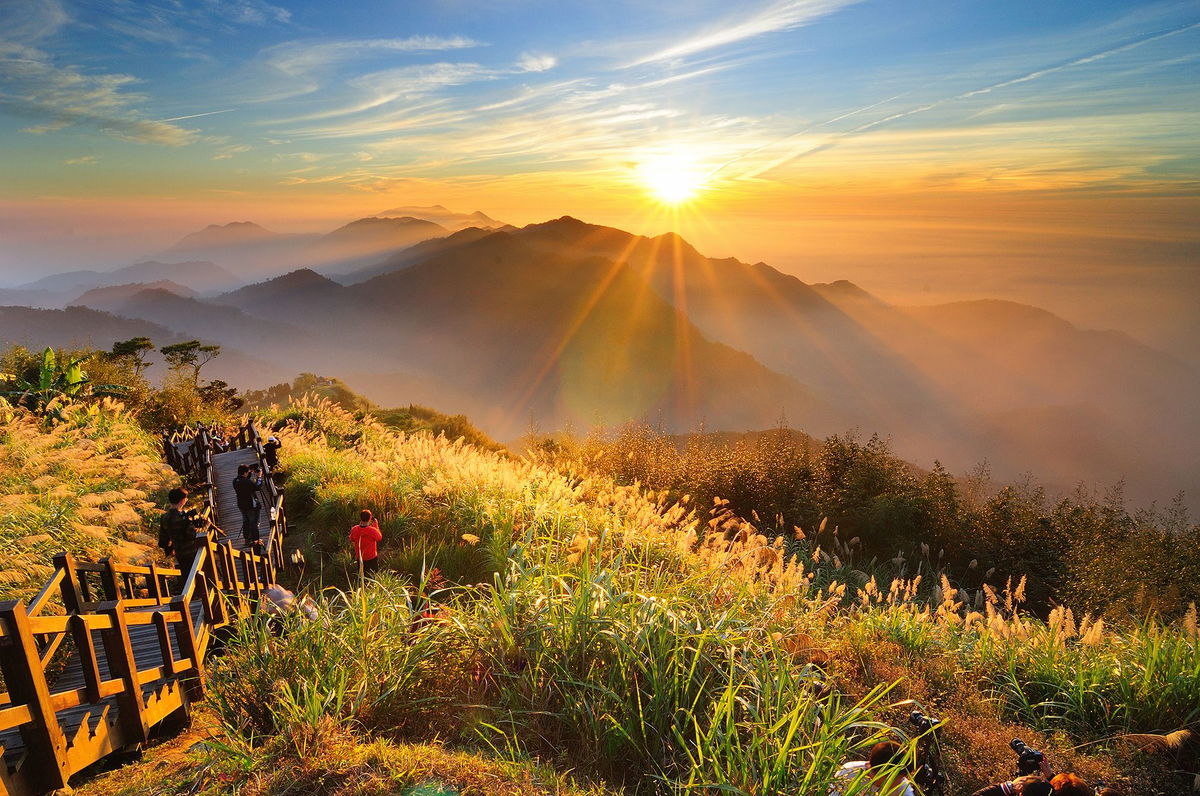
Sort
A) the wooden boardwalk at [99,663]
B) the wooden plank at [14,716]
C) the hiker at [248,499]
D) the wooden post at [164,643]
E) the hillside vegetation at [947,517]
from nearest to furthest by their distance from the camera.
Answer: the wooden plank at [14,716] < the wooden boardwalk at [99,663] < the wooden post at [164,643] < the hiker at [248,499] < the hillside vegetation at [947,517]

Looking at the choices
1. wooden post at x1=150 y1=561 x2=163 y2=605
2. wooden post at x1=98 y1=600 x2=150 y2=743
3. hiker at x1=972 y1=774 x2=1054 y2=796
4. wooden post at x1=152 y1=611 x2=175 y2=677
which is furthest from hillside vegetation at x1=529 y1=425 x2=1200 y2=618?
wooden post at x1=98 y1=600 x2=150 y2=743

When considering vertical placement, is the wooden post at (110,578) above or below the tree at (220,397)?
below

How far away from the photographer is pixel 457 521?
10672mm

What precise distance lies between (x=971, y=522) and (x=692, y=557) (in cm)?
1050

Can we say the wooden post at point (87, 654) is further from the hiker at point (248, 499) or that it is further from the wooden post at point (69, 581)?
the hiker at point (248, 499)

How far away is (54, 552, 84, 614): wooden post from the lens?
5.47 m

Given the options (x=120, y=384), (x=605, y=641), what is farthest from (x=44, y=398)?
(x=605, y=641)

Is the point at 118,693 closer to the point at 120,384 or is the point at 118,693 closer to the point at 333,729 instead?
the point at 333,729

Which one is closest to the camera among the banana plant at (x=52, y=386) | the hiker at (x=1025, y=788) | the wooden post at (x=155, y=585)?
the hiker at (x=1025, y=788)

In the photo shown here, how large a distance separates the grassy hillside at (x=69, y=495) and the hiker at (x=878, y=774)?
8.68m

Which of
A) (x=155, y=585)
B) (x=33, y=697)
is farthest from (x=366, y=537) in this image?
(x=33, y=697)

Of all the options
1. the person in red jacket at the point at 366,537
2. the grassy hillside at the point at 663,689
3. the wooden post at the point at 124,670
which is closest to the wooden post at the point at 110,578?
the wooden post at the point at 124,670

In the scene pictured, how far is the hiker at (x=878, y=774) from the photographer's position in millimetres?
3307

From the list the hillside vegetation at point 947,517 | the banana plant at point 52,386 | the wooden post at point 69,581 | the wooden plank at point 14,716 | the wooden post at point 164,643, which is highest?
the banana plant at point 52,386
